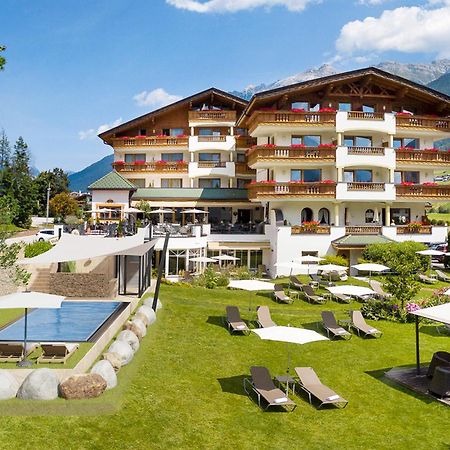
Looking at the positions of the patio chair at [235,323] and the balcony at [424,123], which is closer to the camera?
the patio chair at [235,323]

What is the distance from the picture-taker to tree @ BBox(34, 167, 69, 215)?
74.0 metres

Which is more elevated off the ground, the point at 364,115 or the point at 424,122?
the point at 364,115

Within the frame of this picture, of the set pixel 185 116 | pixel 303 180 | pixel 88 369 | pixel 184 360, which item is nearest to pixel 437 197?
pixel 303 180

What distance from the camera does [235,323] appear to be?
1998 centimetres

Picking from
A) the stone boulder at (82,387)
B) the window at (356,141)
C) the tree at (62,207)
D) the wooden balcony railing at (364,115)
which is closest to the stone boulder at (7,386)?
the stone boulder at (82,387)

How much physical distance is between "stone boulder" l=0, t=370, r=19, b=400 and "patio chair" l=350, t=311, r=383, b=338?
13212 millimetres

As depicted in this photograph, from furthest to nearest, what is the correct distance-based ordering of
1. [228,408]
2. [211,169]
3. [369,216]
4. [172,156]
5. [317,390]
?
[172,156] < [211,169] < [369,216] < [317,390] < [228,408]

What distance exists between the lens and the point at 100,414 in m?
11.7

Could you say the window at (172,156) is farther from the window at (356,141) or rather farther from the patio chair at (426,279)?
the patio chair at (426,279)

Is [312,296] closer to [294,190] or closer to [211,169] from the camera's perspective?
[294,190]

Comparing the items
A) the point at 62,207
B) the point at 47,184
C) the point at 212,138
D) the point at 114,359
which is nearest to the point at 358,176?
the point at 212,138

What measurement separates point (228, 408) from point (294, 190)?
27.1 meters

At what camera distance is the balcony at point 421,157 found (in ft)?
132

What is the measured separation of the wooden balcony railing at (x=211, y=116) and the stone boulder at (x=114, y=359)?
36.6 m
